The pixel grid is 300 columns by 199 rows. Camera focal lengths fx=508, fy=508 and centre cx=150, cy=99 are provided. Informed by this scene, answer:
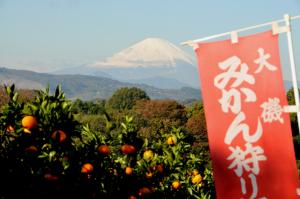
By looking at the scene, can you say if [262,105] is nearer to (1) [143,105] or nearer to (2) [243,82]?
(2) [243,82]

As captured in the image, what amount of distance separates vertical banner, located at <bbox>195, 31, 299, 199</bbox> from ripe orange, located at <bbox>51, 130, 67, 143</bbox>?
184 centimetres

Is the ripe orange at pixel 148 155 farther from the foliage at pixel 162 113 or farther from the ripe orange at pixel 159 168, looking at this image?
the foliage at pixel 162 113

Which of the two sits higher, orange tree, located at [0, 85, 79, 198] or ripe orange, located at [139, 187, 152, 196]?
orange tree, located at [0, 85, 79, 198]

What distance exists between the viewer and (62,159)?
5.06 m

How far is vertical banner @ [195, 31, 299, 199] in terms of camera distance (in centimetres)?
568

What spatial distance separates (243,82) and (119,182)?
179 centimetres

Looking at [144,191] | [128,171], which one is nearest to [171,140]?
[128,171]

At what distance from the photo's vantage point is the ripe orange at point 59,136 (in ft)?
16.2

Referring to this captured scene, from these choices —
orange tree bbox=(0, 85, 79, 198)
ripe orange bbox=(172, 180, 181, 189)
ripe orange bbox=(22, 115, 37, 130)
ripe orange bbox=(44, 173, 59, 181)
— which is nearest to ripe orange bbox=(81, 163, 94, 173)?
orange tree bbox=(0, 85, 79, 198)

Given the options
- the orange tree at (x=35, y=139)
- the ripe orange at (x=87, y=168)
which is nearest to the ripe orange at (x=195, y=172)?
the ripe orange at (x=87, y=168)

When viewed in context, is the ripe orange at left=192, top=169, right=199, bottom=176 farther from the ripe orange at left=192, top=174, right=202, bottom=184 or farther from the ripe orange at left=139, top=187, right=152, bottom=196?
the ripe orange at left=139, top=187, right=152, bottom=196

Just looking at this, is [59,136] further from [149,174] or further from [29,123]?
[149,174]

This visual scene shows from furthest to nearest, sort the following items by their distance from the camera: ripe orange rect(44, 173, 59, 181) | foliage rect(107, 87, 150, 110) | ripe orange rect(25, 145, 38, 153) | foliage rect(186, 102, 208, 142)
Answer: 1. foliage rect(107, 87, 150, 110)
2. foliage rect(186, 102, 208, 142)
3. ripe orange rect(25, 145, 38, 153)
4. ripe orange rect(44, 173, 59, 181)

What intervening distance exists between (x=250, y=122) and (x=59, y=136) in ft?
7.08
